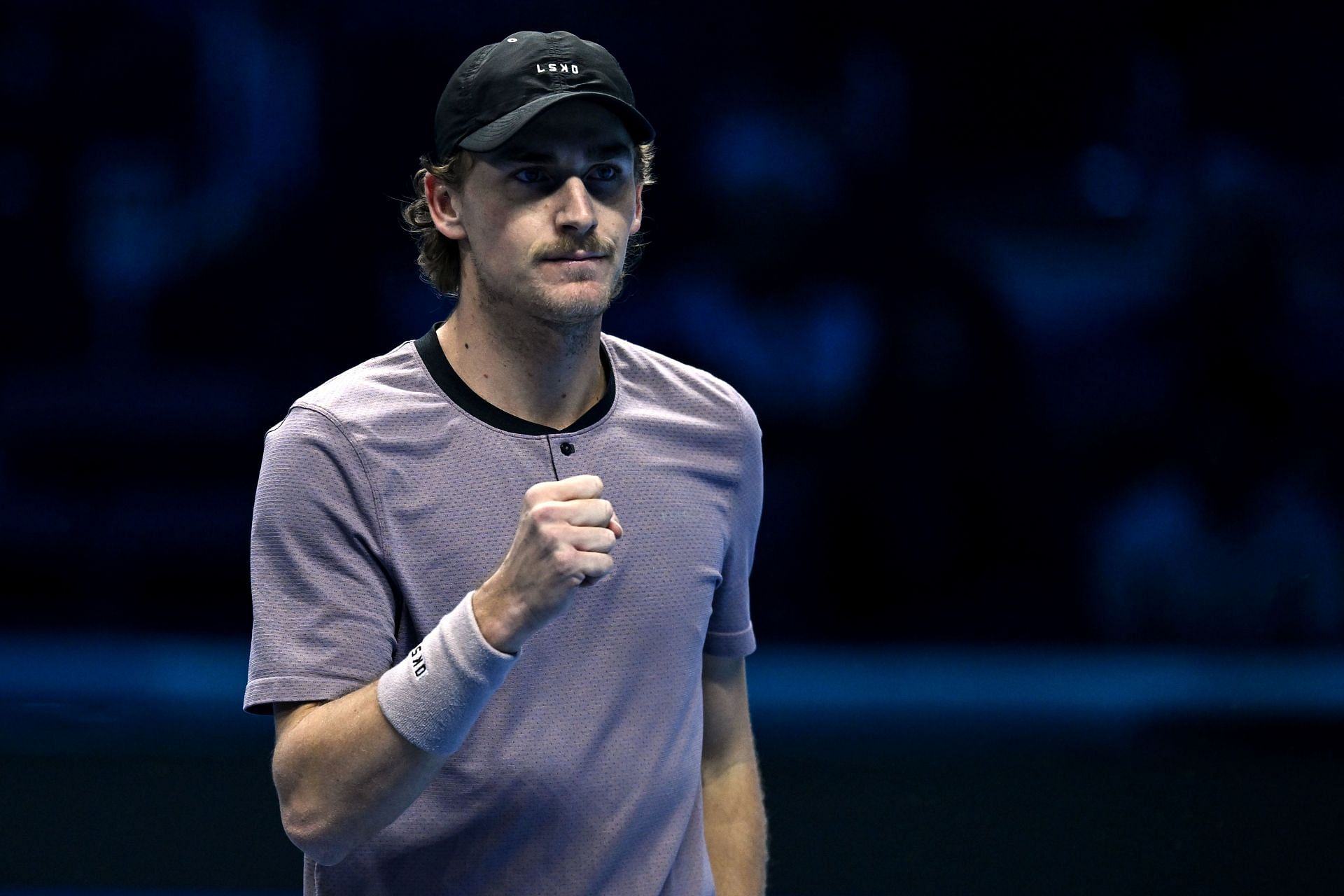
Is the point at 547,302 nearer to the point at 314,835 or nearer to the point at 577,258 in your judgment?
the point at 577,258

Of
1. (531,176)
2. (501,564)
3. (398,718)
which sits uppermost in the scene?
(531,176)

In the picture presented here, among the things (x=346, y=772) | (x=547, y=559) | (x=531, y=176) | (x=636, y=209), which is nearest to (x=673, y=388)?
(x=636, y=209)

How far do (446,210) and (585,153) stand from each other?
0.19m

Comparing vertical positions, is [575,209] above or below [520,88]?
below

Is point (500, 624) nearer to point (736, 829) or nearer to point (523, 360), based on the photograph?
point (523, 360)

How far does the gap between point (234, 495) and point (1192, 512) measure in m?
2.95

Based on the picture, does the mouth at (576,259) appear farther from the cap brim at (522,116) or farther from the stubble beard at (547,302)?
the cap brim at (522,116)

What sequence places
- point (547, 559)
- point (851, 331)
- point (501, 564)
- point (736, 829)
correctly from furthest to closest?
1. point (851, 331)
2. point (736, 829)
3. point (501, 564)
4. point (547, 559)

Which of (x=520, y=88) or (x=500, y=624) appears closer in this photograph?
(x=500, y=624)

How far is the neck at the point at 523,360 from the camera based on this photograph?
1528mm

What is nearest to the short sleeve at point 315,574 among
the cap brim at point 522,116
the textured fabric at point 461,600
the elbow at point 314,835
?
the textured fabric at point 461,600

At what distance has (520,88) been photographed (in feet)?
4.88

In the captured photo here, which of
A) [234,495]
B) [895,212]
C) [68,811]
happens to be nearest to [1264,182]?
[895,212]

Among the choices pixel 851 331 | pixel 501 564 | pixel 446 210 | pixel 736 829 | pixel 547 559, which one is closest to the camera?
pixel 547 559
